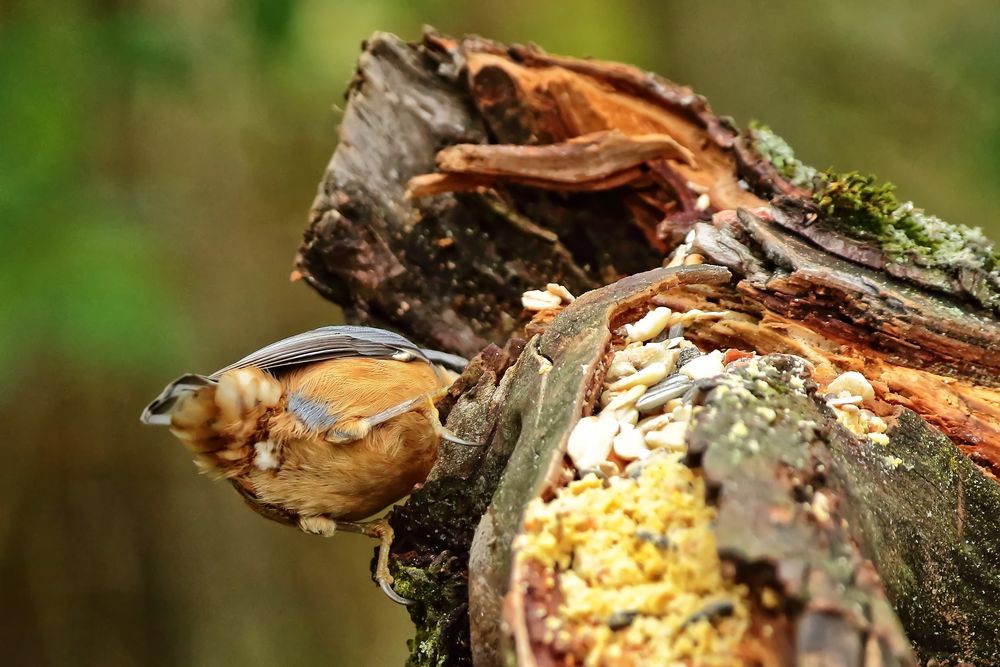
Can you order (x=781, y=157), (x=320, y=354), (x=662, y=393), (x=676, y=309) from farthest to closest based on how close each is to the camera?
(x=781, y=157)
(x=320, y=354)
(x=676, y=309)
(x=662, y=393)

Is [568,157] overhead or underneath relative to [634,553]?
overhead

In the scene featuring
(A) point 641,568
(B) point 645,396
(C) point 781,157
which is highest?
(C) point 781,157

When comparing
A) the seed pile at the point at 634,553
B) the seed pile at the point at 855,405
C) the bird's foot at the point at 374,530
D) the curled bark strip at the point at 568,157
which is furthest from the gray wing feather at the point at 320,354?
the seed pile at the point at 855,405

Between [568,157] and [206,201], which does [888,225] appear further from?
[206,201]

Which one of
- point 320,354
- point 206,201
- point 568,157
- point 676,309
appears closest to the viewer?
point 676,309

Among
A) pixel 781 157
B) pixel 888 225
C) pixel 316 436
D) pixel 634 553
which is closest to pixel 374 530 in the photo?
pixel 316 436

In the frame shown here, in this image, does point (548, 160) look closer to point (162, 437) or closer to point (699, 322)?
point (699, 322)
